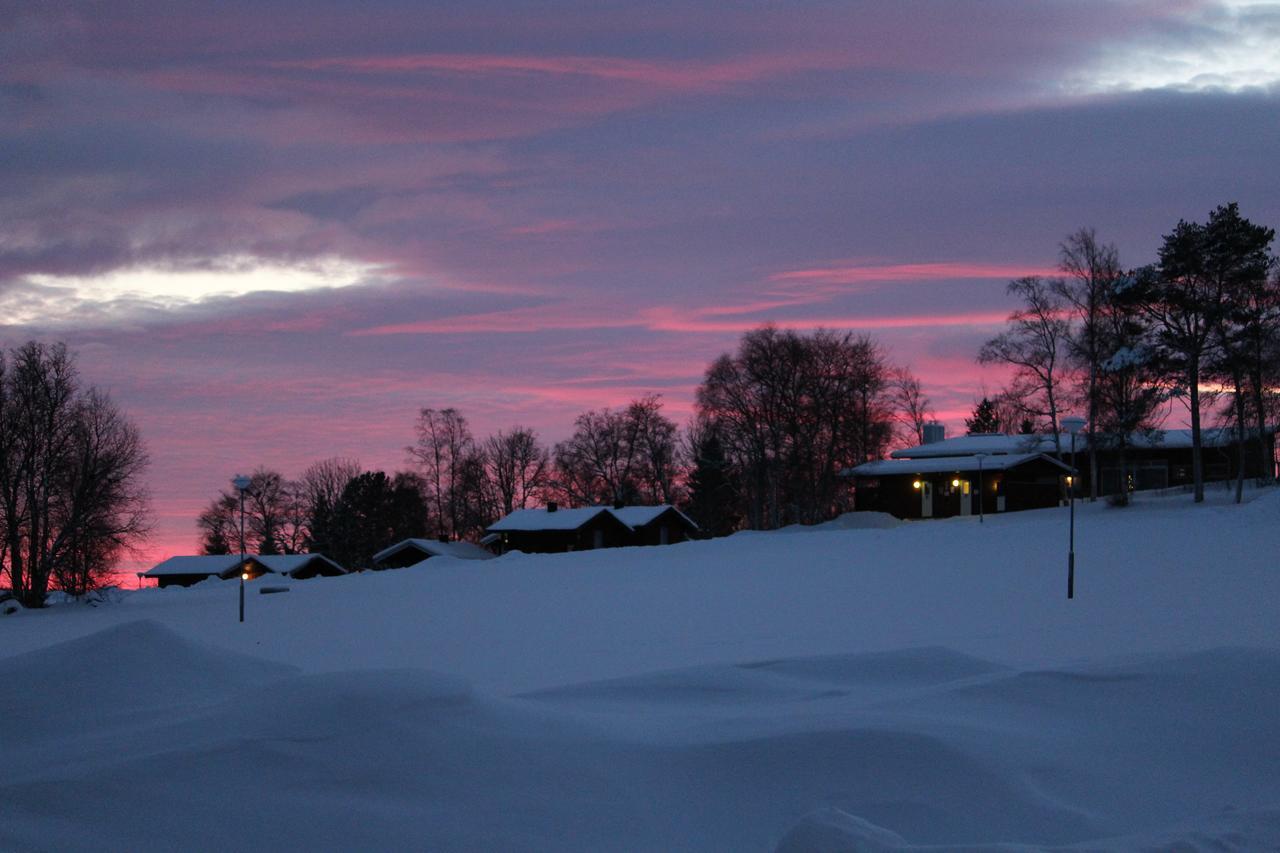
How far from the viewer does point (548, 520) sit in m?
66.4

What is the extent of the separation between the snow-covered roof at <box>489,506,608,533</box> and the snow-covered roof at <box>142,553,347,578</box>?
43.5ft

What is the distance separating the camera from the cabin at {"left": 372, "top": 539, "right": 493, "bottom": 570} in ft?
233


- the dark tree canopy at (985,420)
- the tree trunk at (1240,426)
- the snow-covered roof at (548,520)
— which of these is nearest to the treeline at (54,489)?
the snow-covered roof at (548,520)

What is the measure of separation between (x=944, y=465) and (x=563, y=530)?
2202cm

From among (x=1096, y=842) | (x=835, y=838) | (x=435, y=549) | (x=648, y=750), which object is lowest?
(x=435, y=549)

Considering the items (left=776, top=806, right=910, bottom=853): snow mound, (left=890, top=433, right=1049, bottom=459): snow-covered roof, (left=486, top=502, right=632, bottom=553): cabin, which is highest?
(left=890, top=433, right=1049, bottom=459): snow-covered roof

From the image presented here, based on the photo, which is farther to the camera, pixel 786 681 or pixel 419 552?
pixel 419 552

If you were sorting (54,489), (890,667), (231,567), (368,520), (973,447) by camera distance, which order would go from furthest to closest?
1. (368,520)
2. (231,567)
3. (973,447)
4. (54,489)
5. (890,667)

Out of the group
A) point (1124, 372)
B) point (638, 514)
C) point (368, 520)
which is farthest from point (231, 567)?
point (1124, 372)

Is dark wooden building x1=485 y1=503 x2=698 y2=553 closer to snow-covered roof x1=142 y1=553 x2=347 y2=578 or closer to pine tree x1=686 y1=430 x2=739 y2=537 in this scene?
snow-covered roof x1=142 y1=553 x2=347 y2=578

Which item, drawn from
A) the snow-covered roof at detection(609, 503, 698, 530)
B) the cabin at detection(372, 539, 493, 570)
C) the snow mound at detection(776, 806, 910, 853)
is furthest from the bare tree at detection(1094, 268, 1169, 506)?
the snow mound at detection(776, 806, 910, 853)

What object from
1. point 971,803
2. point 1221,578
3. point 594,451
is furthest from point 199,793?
point 594,451

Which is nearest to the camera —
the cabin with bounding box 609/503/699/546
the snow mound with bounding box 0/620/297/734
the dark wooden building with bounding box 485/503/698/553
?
the snow mound with bounding box 0/620/297/734

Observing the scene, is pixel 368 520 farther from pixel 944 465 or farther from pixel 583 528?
pixel 944 465
